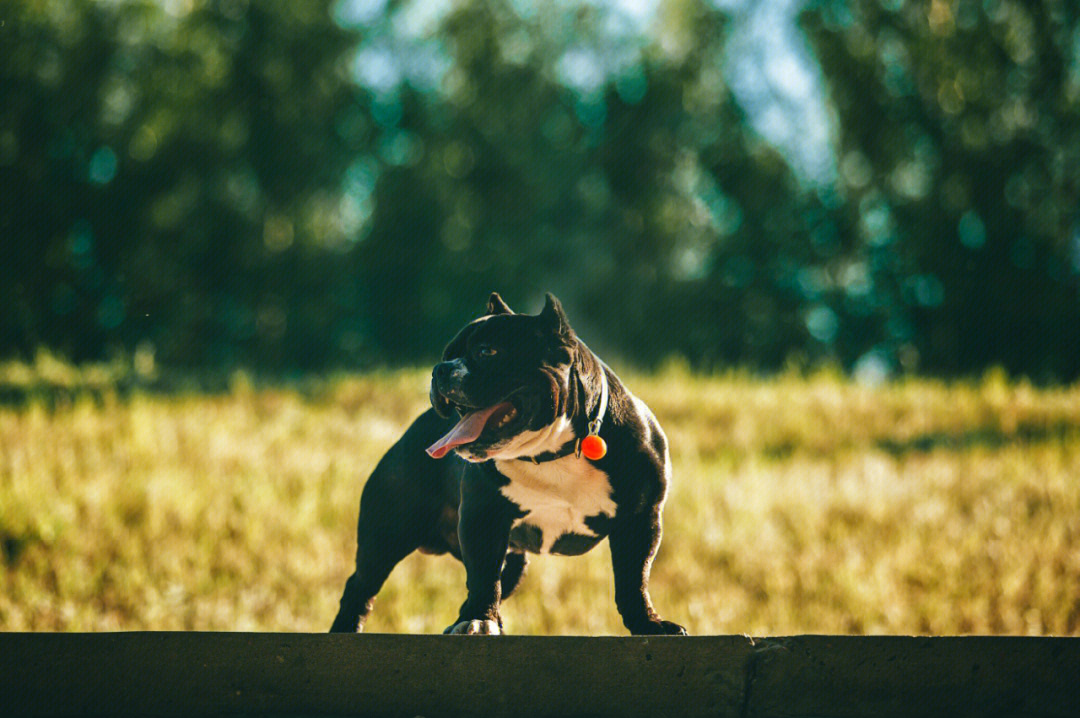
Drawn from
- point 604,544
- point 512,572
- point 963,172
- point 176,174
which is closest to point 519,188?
point 176,174

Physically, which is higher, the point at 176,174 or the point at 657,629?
the point at 176,174

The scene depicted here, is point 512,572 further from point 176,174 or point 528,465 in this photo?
point 176,174

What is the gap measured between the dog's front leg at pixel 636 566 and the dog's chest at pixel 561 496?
67mm

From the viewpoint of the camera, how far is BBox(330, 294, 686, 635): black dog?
112 inches

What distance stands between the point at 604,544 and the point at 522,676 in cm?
298

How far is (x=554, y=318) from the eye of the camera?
2.97 m

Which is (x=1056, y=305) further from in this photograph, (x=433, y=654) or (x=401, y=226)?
(x=433, y=654)

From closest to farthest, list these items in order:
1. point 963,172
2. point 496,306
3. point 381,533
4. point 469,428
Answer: point 469,428 < point 496,306 < point 381,533 < point 963,172

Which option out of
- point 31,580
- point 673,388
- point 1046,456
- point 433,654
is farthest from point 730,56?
point 433,654

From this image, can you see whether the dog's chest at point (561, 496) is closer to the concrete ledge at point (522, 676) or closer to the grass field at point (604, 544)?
the concrete ledge at point (522, 676)

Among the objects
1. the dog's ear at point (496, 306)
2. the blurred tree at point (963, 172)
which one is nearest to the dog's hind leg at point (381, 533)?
the dog's ear at point (496, 306)

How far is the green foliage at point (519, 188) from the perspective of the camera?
19.7m

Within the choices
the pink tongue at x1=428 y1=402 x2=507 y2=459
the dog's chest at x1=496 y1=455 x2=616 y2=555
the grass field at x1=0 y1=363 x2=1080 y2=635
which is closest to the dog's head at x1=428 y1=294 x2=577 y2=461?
the pink tongue at x1=428 y1=402 x2=507 y2=459

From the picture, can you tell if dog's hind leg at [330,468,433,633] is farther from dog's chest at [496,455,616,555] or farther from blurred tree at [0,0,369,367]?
blurred tree at [0,0,369,367]
